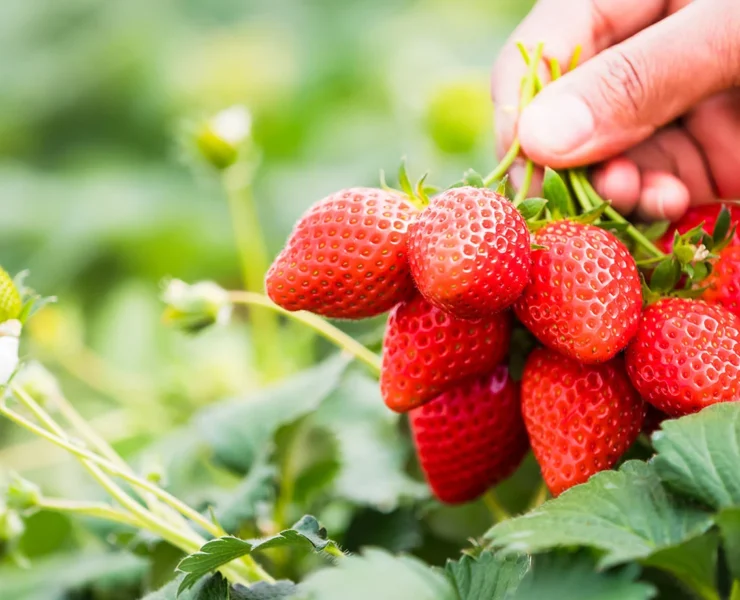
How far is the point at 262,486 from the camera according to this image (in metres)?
0.62

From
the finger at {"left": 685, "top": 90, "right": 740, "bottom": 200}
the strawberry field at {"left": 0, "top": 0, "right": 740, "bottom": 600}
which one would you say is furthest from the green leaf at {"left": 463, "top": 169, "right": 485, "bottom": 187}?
the finger at {"left": 685, "top": 90, "right": 740, "bottom": 200}

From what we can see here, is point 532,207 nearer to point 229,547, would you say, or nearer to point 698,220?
point 698,220

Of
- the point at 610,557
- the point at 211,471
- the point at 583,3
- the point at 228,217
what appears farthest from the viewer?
the point at 228,217

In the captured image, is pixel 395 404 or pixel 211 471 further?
pixel 211 471

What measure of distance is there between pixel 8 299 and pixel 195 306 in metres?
0.21

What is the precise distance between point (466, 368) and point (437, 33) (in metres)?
1.86

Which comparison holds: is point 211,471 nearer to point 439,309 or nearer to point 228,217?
point 439,309

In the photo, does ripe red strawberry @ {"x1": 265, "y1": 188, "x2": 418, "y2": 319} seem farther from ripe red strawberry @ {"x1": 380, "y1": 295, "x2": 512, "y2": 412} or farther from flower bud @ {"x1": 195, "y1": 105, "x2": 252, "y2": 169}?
flower bud @ {"x1": 195, "y1": 105, "x2": 252, "y2": 169}

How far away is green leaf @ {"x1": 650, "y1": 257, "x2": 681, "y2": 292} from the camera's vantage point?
0.55 m

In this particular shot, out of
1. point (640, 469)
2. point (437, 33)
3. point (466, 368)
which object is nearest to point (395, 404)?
point (466, 368)

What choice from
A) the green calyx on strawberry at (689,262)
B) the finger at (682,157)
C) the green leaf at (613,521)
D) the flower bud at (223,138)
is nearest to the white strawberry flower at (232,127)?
the flower bud at (223,138)

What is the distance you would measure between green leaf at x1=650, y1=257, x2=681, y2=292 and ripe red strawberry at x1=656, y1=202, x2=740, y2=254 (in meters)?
0.04

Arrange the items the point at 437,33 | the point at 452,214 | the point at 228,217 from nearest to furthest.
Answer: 1. the point at 452,214
2. the point at 228,217
3. the point at 437,33

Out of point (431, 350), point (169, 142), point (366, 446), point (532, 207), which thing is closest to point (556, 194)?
point (532, 207)
